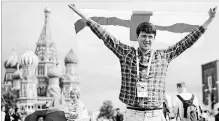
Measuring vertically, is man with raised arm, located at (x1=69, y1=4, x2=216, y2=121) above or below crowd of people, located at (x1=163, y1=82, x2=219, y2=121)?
above

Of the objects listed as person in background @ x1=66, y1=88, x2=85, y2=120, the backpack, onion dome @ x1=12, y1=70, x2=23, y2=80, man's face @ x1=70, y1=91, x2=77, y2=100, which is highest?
onion dome @ x1=12, y1=70, x2=23, y2=80

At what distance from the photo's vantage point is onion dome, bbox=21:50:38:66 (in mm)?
62156

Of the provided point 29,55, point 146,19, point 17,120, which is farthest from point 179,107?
point 29,55

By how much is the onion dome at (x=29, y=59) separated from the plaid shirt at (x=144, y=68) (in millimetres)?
58866

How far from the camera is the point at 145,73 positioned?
3771 millimetres

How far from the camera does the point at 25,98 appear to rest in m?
62.4

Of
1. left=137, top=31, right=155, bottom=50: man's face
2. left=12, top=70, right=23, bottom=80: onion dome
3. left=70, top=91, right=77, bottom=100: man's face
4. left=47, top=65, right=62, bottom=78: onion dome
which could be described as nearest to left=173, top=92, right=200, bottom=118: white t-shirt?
left=70, top=91, right=77, bottom=100: man's face

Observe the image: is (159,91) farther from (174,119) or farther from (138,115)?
(174,119)

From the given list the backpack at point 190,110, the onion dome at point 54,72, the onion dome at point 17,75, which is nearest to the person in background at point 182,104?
the backpack at point 190,110

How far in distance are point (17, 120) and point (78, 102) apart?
920 centimetres

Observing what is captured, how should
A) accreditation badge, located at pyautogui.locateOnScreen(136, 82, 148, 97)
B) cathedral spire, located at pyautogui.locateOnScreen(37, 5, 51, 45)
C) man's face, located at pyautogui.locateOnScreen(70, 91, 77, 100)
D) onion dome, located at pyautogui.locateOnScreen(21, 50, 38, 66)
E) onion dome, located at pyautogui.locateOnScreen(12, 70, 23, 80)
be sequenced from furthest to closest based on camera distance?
cathedral spire, located at pyautogui.locateOnScreen(37, 5, 51, 45) → onion dome, located at pyautogui.locateOnScreen(12, 70, 23, 80) → onion dome, located at pyautogui.locateOnScreen(21, 50, 38, 66) → man's face, located at pyautogui.locateOnScreen(70, 91, 77, 100) → accreditation badge, located at pyautogui.locateOnScreen(136, 82, 148, 97)

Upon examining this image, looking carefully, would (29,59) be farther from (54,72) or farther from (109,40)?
(109,40)

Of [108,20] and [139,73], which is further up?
[108,20]

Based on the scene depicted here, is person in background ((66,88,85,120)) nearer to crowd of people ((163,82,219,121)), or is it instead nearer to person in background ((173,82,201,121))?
crowd of people ((163,82,219,121))
